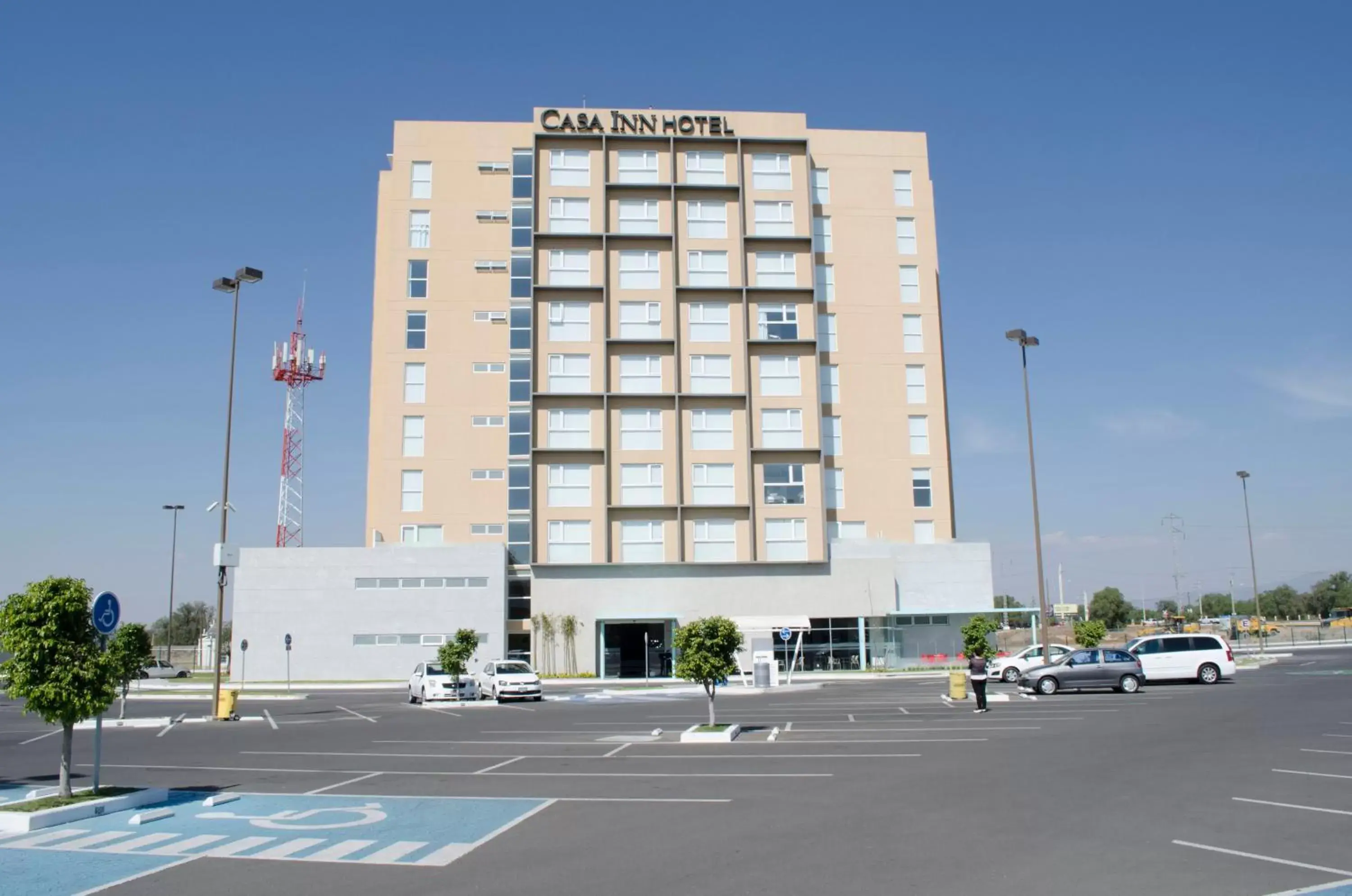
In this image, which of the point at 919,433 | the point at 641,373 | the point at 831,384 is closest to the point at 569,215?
the point at 641,373

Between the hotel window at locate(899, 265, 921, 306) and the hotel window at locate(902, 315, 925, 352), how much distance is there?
3.14ft

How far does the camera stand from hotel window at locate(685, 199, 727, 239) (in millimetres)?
61188

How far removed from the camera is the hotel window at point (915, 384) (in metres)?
62.0

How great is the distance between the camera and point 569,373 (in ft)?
193

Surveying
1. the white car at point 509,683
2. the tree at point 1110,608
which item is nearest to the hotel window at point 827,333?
the white car at point 509,683

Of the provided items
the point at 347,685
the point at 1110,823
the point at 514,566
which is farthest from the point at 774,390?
the point at 1110,823

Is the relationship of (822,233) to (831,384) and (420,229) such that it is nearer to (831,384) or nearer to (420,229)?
(831,384)

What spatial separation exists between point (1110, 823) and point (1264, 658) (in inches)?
2111

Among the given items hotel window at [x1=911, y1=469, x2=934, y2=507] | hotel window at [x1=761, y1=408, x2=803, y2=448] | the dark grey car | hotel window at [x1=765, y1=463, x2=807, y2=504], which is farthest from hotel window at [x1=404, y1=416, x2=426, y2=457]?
the dark grey car

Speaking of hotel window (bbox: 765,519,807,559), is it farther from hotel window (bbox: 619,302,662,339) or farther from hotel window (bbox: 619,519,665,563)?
hotel window (bbox: 619,302,662,339)

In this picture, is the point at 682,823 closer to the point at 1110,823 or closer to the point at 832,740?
the point at 1110,823

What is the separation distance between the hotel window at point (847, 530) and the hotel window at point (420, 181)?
31.2 m

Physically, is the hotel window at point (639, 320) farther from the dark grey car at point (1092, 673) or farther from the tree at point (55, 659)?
the tree at point (55, 659)

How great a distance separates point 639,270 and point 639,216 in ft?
11.1
